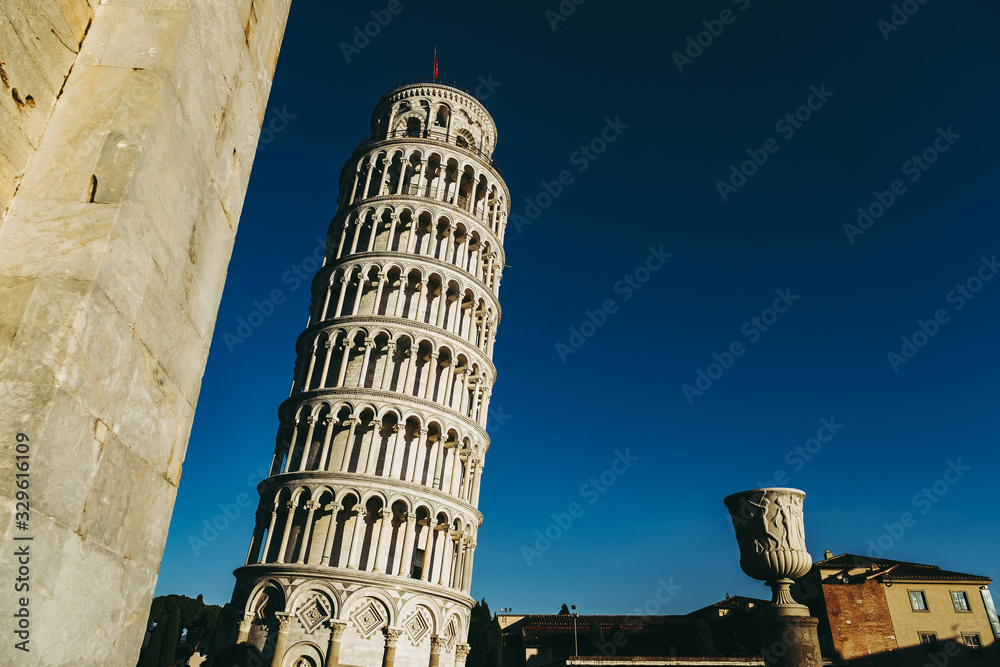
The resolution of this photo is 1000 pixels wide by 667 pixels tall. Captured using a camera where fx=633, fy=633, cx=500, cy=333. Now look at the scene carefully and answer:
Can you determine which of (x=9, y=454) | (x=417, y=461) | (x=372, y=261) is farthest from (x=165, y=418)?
(x=372, y=261)

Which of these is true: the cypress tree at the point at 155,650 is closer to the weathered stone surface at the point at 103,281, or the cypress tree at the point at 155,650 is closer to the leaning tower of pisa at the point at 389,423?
the leaning tower of pisa at the point at 389,423

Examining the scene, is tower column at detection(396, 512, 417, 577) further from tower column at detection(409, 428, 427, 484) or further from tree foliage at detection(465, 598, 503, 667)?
tree foliage at detection(465, 598, 503, 667)

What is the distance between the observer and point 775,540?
9.20 meters

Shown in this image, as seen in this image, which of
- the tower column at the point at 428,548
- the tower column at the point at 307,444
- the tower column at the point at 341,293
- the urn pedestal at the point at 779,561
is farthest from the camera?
the tower column at the point at 341,293

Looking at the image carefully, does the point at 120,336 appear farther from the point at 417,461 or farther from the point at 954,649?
the point at 954,649

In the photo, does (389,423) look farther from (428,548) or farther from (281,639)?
(281,639)

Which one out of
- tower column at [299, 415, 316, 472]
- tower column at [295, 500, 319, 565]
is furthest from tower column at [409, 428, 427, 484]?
tower column at [299, 415, 316, 472]

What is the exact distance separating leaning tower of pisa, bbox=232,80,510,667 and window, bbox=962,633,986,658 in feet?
98.5

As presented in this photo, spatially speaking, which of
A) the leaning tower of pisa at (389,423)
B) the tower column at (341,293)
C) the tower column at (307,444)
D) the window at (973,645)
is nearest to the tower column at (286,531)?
the leaning tower of pisa at (389,423)

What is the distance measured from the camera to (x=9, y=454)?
1.68 metres

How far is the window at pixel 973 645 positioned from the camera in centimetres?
3550

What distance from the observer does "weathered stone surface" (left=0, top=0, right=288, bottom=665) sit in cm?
179

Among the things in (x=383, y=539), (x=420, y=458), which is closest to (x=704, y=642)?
(x=420, y=458)

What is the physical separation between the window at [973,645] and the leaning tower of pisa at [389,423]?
30.0m
